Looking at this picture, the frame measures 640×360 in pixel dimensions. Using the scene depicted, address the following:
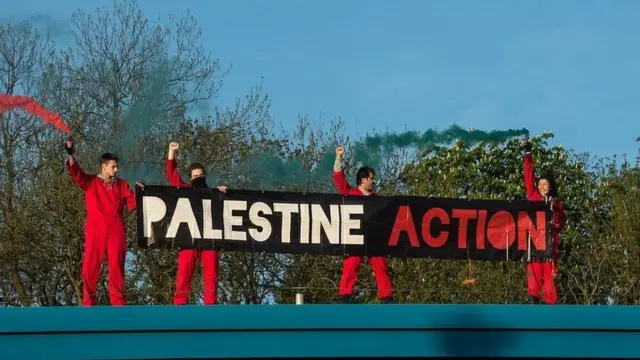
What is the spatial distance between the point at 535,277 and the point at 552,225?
1.92ft

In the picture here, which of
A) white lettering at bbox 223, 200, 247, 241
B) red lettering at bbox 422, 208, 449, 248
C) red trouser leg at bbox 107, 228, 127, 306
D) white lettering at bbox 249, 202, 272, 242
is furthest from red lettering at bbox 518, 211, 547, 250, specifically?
red trouser leg at bbox 107, 228, 127, 306

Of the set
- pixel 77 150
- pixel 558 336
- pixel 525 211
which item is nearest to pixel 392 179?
pixel 77 150

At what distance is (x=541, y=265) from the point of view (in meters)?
12.0

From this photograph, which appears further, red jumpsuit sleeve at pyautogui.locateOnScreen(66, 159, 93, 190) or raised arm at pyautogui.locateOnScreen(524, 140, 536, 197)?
raised arm at pyautogui.locateOnScreen(524, 140, 536, 197)

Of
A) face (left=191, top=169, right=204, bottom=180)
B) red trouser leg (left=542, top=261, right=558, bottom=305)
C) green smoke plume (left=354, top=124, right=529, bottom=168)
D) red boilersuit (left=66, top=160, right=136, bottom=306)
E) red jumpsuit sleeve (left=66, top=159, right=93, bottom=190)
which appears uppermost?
green smoke plume (left=354, top=124, right=529, bottom=168)

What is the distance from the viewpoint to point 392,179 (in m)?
28.7

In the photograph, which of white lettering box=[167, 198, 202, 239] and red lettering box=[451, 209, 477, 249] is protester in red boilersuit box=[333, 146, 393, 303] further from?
white lettering box=[167, 198, 202, 239]

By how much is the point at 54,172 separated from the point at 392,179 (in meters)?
8.80

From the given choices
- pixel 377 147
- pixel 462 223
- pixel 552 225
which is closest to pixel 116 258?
pixel 462 223

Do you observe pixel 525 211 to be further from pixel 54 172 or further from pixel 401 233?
pixel 54 172

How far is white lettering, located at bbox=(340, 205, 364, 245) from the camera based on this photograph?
1161 centimetres

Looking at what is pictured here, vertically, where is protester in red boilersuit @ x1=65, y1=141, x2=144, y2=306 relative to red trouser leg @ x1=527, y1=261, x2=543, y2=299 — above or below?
above

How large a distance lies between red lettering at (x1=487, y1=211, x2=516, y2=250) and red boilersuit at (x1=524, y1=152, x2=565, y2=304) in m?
0.37

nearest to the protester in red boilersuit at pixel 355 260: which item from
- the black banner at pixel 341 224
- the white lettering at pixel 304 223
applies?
the black banner at pixel 341 224
